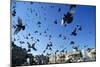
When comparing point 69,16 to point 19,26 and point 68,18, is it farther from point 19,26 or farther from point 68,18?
point 19,26

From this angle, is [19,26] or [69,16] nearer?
[19,26]

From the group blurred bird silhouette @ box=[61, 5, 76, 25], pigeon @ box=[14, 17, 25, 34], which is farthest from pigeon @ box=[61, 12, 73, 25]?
pigeon @ box=[14, 17, 25, 34]

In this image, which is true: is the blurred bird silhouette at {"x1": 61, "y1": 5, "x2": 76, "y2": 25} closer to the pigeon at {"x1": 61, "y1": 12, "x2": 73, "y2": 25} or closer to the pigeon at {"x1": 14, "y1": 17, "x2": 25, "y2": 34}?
the pigeon at {"x1": 61, "y1": 12, "x2": 73, "y2": 25}

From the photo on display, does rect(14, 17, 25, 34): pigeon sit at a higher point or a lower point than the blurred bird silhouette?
lower

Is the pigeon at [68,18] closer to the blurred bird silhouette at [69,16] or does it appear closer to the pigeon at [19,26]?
the blurred bird silhouette at [69,16]

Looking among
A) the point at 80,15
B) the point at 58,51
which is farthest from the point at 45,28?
the point at 80,15

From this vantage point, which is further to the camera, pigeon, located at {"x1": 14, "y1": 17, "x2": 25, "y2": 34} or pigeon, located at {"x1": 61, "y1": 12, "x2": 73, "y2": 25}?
pigeon, located at {"x1": 61, "y1": 12, "x2": 73, "y2": 25}

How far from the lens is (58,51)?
2.29 meters

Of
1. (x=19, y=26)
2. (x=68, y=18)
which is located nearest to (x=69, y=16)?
(x=68, y=18)

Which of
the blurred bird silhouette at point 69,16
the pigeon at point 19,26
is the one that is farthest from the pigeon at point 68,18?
the pigeon at point 19,26

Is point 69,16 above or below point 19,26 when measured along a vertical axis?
above
